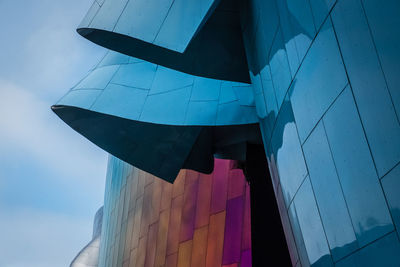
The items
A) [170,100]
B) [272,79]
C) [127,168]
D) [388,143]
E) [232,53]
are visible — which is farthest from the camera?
[127,168]

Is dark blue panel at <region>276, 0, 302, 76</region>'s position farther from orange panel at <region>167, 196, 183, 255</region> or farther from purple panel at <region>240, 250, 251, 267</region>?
orange panel at <region>167, 196, 183, 255</region>

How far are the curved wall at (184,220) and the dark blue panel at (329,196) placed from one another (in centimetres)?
669

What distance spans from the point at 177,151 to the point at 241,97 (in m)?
2.70

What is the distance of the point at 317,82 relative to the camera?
5879mm

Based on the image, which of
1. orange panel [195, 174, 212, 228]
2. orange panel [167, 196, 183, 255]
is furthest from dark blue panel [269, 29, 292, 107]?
orange panel [167, 196, 183, 255]

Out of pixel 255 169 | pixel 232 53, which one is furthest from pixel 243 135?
pixel 232 53

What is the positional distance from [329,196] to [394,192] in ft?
4.71

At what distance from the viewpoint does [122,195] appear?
21.9m

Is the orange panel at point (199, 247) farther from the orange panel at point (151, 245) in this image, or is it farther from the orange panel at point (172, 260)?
the orange panel at point (151, 245)

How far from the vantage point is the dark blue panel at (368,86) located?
4371 mm

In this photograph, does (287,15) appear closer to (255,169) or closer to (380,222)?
(380,222)

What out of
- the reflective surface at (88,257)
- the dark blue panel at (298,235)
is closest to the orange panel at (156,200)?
the dark blue panel at (298,235)

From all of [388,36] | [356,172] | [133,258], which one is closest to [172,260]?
[133,258]

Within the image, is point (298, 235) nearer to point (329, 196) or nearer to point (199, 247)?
point (329, 196)
